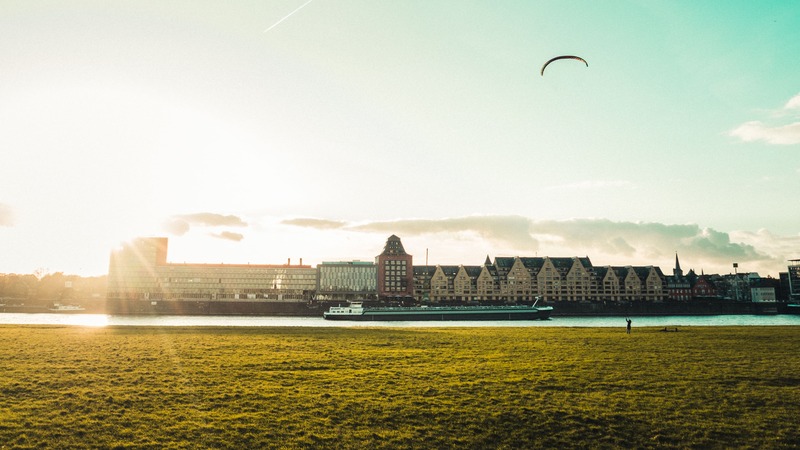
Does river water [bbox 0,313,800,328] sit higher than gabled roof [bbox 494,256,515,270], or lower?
lower

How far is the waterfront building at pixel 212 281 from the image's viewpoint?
176 metres

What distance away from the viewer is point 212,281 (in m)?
177

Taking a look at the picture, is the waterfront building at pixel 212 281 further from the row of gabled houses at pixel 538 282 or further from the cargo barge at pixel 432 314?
the cargo barge at pixel 432 314

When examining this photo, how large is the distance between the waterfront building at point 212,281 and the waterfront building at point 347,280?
528 cm

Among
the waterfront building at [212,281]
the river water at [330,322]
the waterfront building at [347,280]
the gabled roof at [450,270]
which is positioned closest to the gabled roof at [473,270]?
the gabled roof at [450,270]

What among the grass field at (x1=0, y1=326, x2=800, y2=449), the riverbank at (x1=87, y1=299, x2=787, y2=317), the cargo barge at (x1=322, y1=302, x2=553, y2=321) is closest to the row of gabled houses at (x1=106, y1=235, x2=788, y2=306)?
the riverbank at (x1=87, y1=299, x2=787, y2=317)

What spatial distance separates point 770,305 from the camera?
148 meters

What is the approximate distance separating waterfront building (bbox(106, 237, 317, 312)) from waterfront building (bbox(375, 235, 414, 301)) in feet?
93.9

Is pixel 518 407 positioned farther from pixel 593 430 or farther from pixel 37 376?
pixel 37 376

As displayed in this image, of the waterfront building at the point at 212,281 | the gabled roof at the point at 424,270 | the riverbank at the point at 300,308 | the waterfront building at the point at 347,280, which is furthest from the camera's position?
the waterfront building at the point at 212,281

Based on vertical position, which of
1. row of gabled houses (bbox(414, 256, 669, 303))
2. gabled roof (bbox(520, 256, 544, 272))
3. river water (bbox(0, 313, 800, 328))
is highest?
gabled roof (bbox(520, 256, 544, 272))

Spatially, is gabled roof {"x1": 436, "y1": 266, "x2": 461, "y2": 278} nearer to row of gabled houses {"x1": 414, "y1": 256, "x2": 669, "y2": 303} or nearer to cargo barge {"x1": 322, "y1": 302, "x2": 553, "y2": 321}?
row of gabled houses {"x1": 414, "y1": 256, "x2": 669, "y2": 303}

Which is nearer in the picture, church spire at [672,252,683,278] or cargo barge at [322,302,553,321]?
cargo barge at [322,302,553,321]

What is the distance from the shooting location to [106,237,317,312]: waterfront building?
579 ft
